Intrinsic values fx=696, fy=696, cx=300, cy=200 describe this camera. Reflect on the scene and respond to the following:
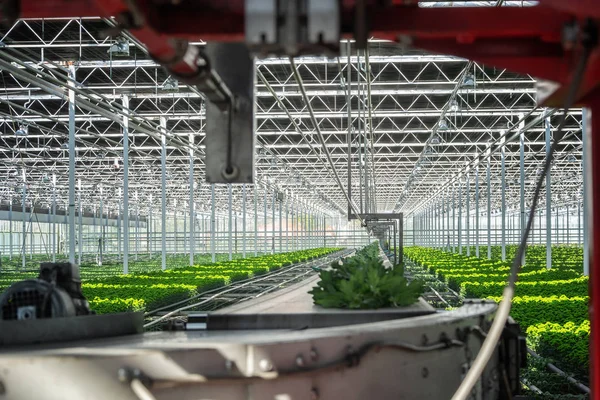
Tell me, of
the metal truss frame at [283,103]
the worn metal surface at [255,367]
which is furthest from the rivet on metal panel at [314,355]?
the metal truss frame at [283,103]

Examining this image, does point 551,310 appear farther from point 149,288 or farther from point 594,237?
point 594,237

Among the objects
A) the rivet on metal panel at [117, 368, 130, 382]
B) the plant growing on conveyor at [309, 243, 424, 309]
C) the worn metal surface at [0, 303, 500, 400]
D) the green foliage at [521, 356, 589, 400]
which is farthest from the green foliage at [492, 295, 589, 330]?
the rivet on metal panel at [117, 368, 130, 382]

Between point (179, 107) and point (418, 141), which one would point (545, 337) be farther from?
point (418, 141)

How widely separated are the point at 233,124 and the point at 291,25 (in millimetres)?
1194

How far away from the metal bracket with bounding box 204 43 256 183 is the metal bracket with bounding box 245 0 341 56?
3.49 ft

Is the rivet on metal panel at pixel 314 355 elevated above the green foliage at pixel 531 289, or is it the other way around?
the rivet on metal panel at pixel 314 355

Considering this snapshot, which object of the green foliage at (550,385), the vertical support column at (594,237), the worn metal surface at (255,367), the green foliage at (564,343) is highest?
the vertical support column at (594,237)

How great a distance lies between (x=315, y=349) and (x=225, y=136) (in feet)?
3.65

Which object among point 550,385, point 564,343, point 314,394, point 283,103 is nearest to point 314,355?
point 314,394

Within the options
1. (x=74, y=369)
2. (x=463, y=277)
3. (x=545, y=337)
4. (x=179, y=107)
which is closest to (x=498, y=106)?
(x=463, y=277)

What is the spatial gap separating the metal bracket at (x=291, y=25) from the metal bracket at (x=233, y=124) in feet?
3.49

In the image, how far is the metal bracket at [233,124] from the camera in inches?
128

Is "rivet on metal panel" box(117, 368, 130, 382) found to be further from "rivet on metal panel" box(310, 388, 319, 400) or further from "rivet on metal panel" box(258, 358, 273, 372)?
"rivet on metal panel" box(310, 388, 319, 400)

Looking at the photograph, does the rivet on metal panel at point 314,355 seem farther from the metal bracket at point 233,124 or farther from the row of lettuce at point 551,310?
the row of lettuce at point 551,310
